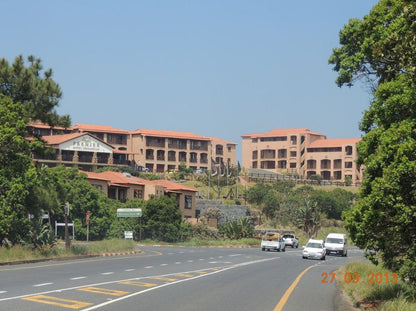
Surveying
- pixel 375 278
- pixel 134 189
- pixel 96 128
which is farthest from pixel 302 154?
pixel 375 278

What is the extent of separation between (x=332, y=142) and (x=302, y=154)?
25.3 ft

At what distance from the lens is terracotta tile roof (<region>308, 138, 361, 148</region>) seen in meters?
129

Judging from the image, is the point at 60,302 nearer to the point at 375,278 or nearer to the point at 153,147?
the point at 375,278

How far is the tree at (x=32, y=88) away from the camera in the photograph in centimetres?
3434

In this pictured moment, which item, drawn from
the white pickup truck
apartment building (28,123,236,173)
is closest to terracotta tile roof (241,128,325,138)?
apartment building (28,123,236,173)

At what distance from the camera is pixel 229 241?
229 ft

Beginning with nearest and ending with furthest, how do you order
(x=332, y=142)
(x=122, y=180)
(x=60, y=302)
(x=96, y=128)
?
1. (x=60, y=302)
2. (x=122, y=180)
3. (x=96, y=128)
4. (x=332, y=142)

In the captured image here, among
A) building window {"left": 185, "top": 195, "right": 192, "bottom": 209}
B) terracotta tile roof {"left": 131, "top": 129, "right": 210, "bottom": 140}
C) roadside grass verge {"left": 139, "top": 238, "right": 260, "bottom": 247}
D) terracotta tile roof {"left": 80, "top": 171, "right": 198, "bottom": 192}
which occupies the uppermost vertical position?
terracotta tile roof {"left": 131, "top": 129, "right": 210, "bottom": 140}

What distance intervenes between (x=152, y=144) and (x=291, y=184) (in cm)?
2835

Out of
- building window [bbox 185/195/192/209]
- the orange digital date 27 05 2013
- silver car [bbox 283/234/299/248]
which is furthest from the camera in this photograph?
building window [bbox 185/195/192/209]

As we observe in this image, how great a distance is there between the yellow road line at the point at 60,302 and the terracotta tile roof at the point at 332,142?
4559 inches

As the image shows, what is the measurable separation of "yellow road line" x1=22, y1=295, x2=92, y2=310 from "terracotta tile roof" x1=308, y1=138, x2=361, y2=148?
11579 cm

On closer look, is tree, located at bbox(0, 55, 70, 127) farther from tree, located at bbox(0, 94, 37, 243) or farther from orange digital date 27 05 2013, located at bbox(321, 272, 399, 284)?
orange digital date 27 05 2013, located at bbox(321, 272, 399, 284)

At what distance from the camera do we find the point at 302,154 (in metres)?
137
